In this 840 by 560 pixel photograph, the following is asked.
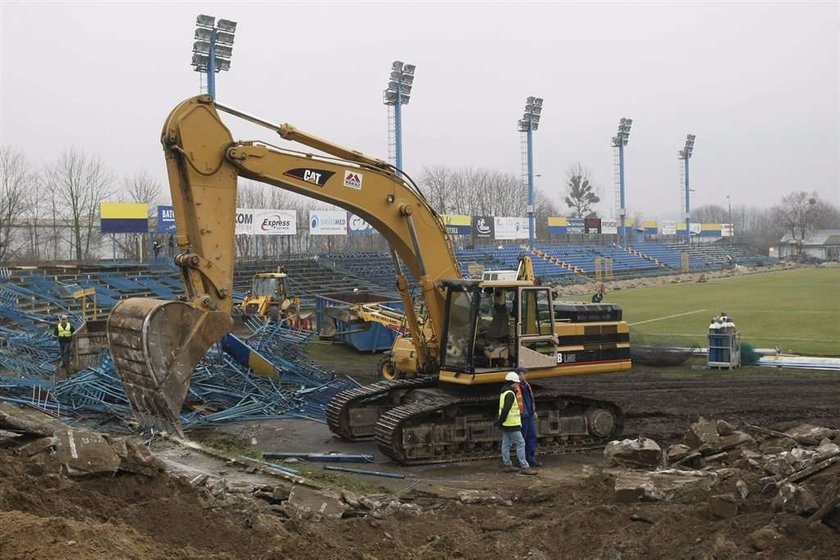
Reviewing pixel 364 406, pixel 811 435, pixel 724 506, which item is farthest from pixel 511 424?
pixel 811 435

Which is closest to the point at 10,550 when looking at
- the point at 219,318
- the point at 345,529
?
the point at 345,529

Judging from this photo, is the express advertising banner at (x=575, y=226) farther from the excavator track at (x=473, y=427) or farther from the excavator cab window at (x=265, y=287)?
the excavator track at (x=473, y=427)

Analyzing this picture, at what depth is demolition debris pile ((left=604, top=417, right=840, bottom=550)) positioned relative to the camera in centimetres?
735

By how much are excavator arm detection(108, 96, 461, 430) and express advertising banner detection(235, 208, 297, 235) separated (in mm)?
33667

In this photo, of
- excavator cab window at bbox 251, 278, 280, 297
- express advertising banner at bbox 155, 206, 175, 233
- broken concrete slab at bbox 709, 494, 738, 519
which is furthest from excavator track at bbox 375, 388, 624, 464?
express advertising banner at bbox 155, 206, 175, 233

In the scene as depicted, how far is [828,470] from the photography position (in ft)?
26.1

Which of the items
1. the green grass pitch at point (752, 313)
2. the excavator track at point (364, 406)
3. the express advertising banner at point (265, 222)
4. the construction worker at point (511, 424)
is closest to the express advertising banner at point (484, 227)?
the green grass pitch at point (752, 313)

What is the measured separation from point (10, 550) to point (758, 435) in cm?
1035

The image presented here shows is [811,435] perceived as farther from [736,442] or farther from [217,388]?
[217,388]

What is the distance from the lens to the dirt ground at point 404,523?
20.8ft

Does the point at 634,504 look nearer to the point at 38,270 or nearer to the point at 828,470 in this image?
the point at 828,470

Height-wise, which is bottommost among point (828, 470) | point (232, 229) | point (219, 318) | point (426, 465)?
point (426, 465)

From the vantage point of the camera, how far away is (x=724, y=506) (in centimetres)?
779

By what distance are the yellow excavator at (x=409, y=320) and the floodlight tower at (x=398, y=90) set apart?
34056mm
